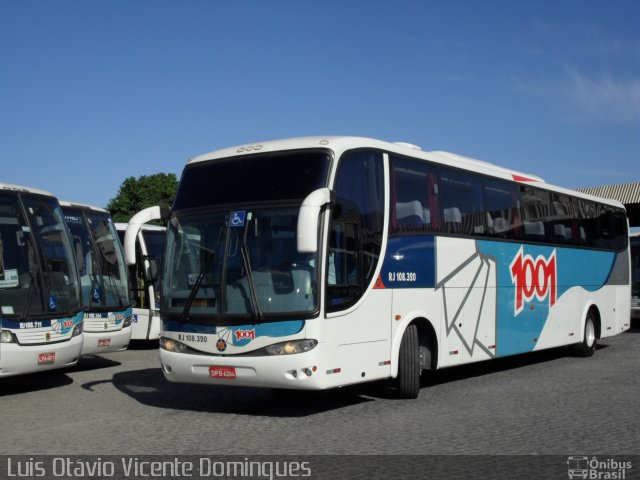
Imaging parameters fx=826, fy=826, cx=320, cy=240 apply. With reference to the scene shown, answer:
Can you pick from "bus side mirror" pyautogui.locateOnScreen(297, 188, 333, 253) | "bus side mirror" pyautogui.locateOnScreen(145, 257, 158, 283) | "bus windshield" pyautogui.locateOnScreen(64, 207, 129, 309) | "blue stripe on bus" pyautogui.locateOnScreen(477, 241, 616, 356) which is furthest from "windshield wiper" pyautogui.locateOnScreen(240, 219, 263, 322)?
"bus windshield" pyautogui.locateOnScreen(64, 207, 129, 309)

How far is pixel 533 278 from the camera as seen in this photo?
15016 millimetres

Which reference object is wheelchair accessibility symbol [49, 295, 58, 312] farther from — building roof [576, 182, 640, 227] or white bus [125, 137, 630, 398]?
building roof [576, 182, 640, 227]

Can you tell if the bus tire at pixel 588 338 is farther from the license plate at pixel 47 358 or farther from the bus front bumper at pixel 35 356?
the license plate at pixel 47 358

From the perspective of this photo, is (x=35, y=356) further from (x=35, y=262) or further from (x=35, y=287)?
(x=35, y=262)

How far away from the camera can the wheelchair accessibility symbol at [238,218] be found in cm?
979

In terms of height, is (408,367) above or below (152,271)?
below

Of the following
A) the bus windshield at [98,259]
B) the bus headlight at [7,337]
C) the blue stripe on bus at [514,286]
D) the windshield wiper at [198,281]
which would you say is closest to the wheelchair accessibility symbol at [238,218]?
the windshield wiper at [198,281]

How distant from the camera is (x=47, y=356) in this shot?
475 inches

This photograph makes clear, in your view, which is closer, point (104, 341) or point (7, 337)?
point (7, 337)

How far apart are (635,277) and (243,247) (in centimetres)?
1879

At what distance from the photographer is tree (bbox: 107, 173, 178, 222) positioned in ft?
176

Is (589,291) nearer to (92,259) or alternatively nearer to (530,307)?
(530,307)

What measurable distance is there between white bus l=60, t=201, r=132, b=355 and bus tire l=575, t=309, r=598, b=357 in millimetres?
9260

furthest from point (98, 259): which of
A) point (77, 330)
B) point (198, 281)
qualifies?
point (198, 281)
